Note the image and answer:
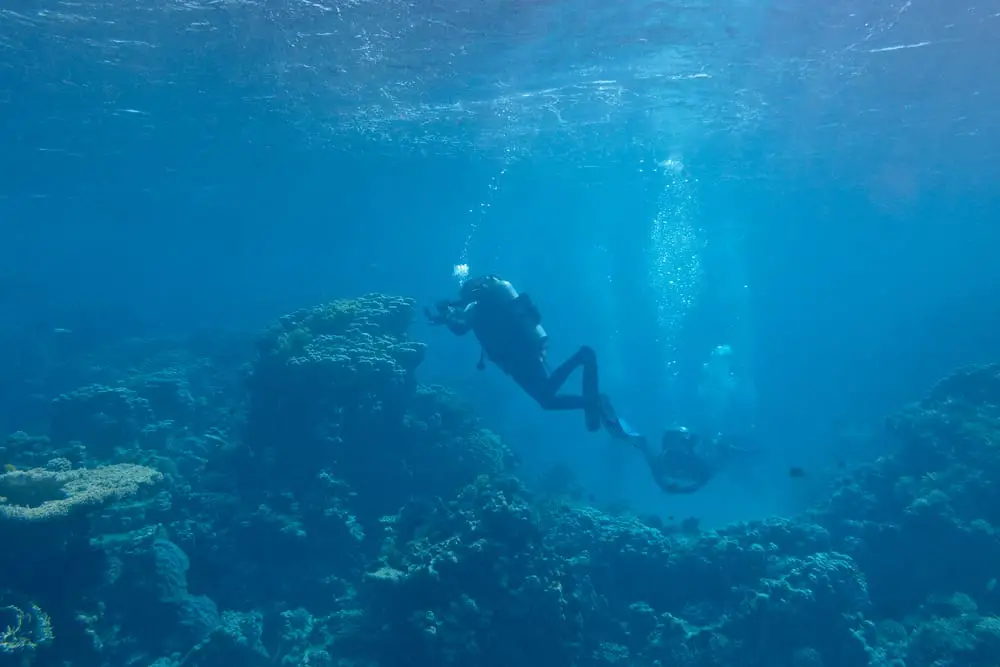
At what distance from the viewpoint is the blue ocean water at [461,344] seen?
9.30 meters

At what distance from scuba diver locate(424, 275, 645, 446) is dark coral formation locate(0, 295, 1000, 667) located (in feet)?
6.00

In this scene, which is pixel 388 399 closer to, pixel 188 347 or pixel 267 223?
pixel 188 347

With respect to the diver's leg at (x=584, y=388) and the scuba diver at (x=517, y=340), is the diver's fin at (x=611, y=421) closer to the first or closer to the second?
the scuba diver at (x=517, y=340)

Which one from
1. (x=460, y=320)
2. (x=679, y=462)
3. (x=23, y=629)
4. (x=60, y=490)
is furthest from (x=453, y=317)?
(x=679, y=462)

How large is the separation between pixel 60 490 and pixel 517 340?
6717 millimetres

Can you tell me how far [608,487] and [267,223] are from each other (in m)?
46.9

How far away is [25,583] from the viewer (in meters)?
7.18

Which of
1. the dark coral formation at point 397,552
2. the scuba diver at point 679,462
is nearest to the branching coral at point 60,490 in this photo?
the dark coral formation at point 397,552

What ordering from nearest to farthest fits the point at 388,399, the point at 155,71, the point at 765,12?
the point at 388,399 → the point at 765,12 → the point at 155,71

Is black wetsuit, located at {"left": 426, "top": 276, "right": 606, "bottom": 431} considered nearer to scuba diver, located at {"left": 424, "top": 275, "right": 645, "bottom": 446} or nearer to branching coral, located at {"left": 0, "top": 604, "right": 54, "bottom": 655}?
scuba diver, located at {"left": 424, "top": 275, "right": 645, "bottom": 446}

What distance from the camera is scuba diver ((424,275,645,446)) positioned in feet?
33.3

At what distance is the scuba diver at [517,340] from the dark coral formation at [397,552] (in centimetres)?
183

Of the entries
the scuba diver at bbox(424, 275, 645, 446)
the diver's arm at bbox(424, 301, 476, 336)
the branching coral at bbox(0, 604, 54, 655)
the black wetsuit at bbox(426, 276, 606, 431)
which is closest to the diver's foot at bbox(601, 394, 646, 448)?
the scuba diver at bbox(424, 275, 645, 446)

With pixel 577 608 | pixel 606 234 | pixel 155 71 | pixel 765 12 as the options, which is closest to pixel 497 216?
pixel 606 234
